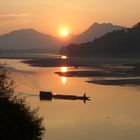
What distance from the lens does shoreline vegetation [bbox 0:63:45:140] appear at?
19.8 meters

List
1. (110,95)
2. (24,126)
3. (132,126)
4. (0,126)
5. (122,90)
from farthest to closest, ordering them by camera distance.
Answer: (122,90) < (110,95) < (132,126) < (24,126) < (0,126)

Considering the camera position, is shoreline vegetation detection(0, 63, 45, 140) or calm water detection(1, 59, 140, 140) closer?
shoreline vegetation detection(0, 63, 45, 140)

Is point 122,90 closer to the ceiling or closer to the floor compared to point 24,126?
closer to the ceiling

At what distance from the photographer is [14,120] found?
20.9m

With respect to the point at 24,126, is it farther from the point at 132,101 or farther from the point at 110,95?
the point at 110,95

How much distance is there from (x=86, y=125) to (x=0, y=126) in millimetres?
27276

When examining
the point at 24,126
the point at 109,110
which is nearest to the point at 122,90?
the point at 109,110

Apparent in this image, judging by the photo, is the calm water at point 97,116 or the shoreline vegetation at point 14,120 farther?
the calm water at point 97,116

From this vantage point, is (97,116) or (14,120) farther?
(97,116)

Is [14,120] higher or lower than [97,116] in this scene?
lower

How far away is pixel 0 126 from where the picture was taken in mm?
19438

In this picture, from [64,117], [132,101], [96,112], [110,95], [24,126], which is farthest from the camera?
[110,95]

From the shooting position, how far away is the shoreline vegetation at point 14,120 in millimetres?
19839

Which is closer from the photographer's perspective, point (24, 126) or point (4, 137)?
point (4, 137)
